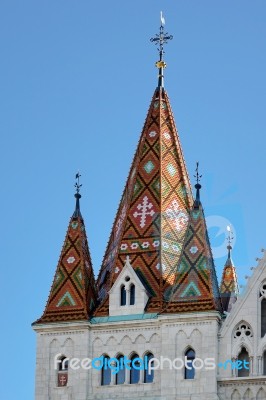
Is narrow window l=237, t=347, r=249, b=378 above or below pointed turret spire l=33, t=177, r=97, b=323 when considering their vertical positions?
below

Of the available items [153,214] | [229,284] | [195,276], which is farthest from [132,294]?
[229,284]

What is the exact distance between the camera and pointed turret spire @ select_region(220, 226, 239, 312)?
43312 millimetres

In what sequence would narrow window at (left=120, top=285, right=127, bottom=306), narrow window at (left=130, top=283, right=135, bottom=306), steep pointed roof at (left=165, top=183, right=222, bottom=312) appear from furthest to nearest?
narrow window at (left=120, top=285, right=127, bottom=306) < narrow window at (left=130, top=283, right=135, bottom=306) < steep pointed roof at (left=165, top=183, right=222, bottom=312)

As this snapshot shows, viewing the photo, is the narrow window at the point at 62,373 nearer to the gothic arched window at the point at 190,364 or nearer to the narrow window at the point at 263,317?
the gothic arched window at the point at 190,364

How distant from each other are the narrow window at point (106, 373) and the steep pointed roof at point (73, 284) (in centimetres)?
107

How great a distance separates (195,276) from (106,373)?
2889mm

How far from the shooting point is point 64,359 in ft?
135

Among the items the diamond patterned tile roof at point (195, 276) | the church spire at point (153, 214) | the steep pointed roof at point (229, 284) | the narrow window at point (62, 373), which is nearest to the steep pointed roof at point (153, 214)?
the church spire at point (153, 214)

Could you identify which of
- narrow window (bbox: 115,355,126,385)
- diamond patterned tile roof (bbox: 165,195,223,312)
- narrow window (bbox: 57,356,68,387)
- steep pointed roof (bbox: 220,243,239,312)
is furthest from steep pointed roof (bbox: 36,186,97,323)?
steep pointed roof (bbox: 220,243,239,312)

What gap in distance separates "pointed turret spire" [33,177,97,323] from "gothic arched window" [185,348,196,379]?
8.27 ft

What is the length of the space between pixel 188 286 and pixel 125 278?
1.57m

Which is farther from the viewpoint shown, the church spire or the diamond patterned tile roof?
the church spire

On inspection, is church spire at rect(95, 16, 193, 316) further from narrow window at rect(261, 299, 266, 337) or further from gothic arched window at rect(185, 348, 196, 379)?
narrow window at rect(261, 299, 266, 337)

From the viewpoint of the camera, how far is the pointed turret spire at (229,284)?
4331cm
